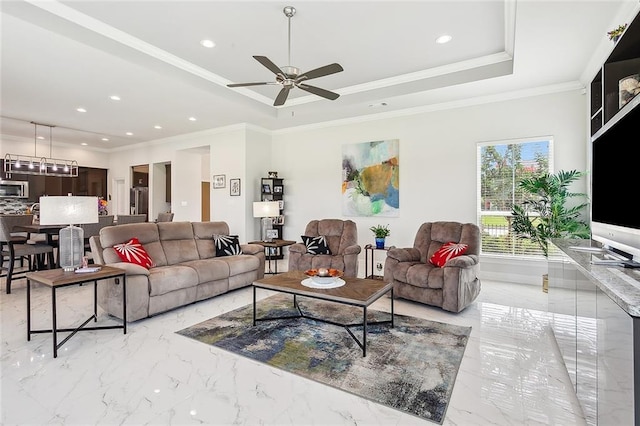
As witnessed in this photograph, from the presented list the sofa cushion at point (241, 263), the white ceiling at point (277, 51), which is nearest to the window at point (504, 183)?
the white ceiling at point (277, 51)

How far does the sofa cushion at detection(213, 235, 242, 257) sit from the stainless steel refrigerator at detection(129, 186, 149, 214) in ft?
17.0

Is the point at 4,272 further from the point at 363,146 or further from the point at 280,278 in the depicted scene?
the point at 363,146

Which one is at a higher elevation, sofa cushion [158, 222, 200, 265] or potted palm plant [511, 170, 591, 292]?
potted palm plant [511, 170, 591, 292]

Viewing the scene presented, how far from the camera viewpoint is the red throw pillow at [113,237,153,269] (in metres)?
3.65

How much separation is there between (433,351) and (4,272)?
271 inches

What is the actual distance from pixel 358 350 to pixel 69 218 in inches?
110

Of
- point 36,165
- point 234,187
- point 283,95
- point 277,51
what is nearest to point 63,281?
point 283,95

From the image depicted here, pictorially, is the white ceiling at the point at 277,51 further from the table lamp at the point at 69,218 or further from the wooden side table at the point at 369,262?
the wooden side table at the point at 369,262

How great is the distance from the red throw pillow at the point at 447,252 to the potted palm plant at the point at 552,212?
1.20 m

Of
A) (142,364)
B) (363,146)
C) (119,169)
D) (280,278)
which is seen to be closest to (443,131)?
(363,146)

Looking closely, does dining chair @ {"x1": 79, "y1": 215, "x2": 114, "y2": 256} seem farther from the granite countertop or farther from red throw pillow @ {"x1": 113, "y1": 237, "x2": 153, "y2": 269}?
the granite countertop

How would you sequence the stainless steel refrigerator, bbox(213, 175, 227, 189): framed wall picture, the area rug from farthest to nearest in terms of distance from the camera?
the stainless steel refrigerator → bbox(213, 175, 227, 189): framed wall picture → the area rug

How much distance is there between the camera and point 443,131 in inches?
212

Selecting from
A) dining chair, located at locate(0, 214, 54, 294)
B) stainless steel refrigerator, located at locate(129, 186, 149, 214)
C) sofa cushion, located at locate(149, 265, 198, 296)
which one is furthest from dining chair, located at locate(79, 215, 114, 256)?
stainless steel refrigerator, located at locate(129, 186, 149, 214)
